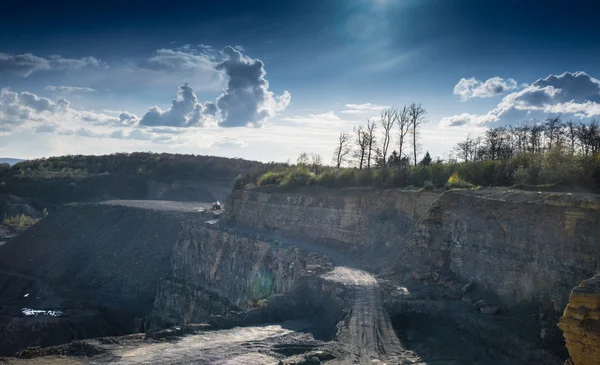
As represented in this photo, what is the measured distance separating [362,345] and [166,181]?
9115 centimetres

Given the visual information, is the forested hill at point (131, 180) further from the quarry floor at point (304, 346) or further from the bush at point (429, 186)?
the quarry floor at point (304, 346)

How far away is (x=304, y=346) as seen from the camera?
17750mm

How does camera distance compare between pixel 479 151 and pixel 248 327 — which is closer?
pixel 248 327

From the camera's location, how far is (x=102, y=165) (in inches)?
4729

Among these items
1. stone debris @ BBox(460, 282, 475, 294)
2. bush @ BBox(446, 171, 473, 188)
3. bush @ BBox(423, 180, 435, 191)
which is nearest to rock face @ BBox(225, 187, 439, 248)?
bush @ BBox(423, 180, 435, 191)

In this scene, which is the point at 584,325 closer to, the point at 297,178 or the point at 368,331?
the point at 368,331

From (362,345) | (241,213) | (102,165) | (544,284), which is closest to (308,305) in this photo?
(362,345)

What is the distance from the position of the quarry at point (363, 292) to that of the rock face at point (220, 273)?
0.53 feet

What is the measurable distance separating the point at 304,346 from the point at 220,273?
972 inches

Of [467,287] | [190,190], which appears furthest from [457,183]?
[190,190]

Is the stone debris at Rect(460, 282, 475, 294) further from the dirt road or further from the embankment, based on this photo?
the embankment

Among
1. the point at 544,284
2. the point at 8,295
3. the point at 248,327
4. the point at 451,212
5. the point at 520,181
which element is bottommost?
the point at 8,295

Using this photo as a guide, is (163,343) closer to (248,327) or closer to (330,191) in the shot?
(248,327)

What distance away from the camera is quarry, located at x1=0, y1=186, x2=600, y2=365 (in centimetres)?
1616
